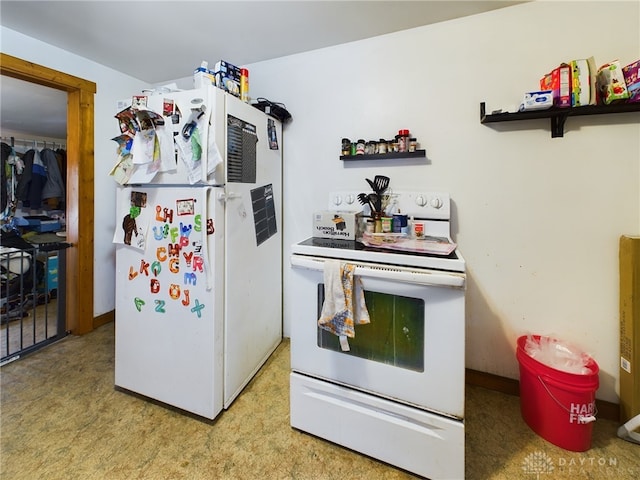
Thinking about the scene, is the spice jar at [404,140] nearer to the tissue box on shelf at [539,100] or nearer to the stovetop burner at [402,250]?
the stovetop burner at [402,250]

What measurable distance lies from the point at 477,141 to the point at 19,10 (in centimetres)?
280

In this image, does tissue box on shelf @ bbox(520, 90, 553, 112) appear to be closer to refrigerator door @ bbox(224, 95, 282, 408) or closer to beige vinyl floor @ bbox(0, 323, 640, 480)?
refrigerator door @ bbox(224, 95, 282, 408)

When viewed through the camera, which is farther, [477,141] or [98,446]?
[477,141]

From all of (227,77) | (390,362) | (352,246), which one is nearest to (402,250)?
(352,246)

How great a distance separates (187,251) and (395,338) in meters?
1.06

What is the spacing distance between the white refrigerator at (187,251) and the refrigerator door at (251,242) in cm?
1

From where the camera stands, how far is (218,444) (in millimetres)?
1250

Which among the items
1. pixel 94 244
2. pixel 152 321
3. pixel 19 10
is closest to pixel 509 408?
pixel 152 321

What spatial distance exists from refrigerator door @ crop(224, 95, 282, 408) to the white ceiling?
0.54 metres

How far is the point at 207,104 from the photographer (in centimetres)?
126

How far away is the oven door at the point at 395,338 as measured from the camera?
1005 millimetres

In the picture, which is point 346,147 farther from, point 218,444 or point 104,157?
point 104,157

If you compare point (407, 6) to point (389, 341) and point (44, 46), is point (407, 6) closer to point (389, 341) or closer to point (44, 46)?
point (389, 341)

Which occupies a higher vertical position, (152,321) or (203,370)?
(152,321)
